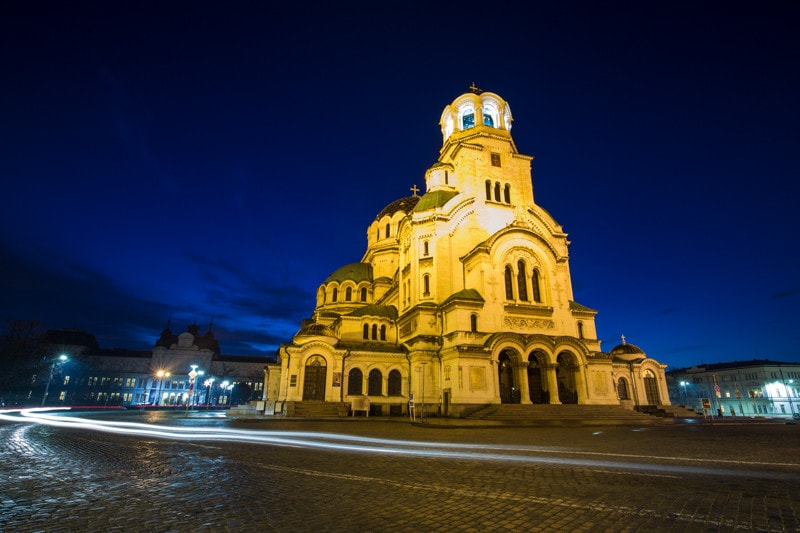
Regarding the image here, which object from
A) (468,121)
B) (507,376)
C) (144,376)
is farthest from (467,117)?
(144,376)

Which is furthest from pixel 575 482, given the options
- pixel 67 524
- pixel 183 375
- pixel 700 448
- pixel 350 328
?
pixel 183 375

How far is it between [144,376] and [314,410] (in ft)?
253

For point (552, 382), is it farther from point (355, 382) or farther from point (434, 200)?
point (434, 200)

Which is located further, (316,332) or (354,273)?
(354,273)

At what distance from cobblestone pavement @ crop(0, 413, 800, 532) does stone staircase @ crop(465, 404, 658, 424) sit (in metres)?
14.7

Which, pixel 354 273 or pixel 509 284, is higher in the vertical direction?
pixel 354 273

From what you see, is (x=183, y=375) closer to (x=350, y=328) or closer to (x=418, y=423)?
(x=350, y=328)

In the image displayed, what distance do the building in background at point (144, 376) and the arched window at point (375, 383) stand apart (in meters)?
58.2

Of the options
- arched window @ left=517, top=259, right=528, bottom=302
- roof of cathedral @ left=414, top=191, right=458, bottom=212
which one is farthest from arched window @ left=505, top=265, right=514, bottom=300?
roof of cathedral @ left=414, top=191, right=458, bottom=212

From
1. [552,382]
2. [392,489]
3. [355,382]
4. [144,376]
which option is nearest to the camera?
[392,489]

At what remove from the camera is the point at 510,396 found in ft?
104

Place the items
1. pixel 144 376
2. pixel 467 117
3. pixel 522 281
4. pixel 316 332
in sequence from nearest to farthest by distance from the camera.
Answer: pixel 316 332, pixel 522 281, pixel 467 117, pixel 144 376

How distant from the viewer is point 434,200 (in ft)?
125

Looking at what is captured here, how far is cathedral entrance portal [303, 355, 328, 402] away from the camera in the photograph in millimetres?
31953
